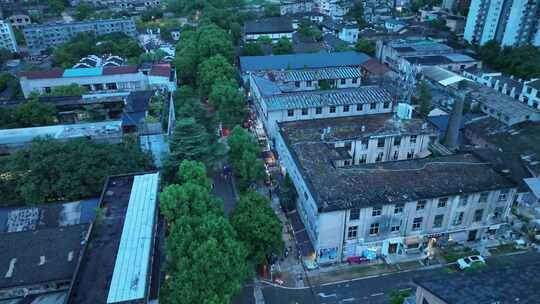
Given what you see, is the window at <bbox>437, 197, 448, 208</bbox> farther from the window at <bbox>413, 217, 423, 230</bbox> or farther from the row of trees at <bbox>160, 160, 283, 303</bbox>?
the row of trees at <bbox>160, 160, 283, 303</bbox>

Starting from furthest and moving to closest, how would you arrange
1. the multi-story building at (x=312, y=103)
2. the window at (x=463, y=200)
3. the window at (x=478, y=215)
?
the multi-story building at (x=312, y=103), the window at (x=478, y=215), the window at (x=463, y=200)

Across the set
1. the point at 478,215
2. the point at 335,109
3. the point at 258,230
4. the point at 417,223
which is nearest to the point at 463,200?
the point at 478,215

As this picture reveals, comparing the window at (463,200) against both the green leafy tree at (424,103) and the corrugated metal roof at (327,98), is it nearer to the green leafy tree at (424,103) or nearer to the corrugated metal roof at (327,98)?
the corrugated metal roof at (327,98)

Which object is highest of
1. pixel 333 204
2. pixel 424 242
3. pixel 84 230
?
pixel 333 204

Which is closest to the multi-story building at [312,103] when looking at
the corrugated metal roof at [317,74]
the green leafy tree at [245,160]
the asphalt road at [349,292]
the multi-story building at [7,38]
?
the corrugated metal roof at [317,74]

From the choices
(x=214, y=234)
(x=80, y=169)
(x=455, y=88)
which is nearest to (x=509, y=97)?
(x=455, y=88)

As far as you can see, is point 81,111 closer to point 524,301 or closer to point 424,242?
point 424,242
